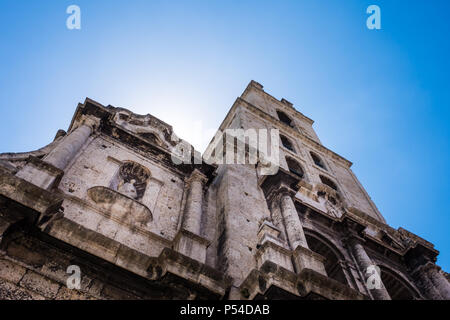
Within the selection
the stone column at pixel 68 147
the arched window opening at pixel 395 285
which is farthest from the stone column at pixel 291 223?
the stone column at pixel 68 147

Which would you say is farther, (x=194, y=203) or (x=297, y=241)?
(x=194, y=203)

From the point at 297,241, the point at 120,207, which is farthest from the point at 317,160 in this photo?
the point at 120,207

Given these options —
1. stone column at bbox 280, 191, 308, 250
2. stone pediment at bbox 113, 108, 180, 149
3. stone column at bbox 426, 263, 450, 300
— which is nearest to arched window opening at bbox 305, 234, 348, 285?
stone column at bbox 280, 191, 308, 250

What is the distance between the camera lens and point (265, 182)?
1322cm

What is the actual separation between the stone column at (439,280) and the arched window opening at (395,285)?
95 cm

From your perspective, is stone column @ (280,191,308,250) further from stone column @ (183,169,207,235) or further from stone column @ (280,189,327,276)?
stone column @ (183,169,207,235)

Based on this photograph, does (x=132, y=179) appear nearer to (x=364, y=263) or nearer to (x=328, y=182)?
(x=364, y=263)

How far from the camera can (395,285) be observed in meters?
14.2

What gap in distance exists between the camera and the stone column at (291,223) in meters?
9.96

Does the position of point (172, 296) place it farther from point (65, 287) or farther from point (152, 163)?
point (152, 163)

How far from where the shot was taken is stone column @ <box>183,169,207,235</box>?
9675mm

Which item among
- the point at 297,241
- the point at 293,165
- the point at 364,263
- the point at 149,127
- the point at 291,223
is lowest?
the point at 297,241

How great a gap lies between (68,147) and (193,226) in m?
3.86

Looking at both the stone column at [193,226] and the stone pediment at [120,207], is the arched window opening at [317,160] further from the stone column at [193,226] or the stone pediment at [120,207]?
the stone pediment at [120,207]
